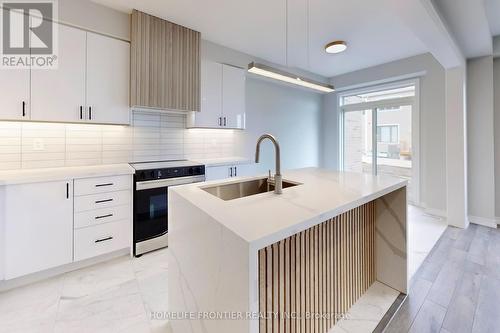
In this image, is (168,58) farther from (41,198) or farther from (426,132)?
(426,132)

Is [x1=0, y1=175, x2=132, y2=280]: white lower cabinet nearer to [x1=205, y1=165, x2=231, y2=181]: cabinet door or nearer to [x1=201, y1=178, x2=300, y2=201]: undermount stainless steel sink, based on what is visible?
[x1=205, y1=165, x2=231, y2=181]: cabinet door

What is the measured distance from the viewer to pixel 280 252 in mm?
1232

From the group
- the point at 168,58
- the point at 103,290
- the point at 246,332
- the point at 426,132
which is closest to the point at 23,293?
the point at 103,290

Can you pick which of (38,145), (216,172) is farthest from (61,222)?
(216,172)

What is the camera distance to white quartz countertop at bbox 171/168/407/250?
0.88 metres

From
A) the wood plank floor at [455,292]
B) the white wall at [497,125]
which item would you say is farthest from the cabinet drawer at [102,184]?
the white wall at [497,125]

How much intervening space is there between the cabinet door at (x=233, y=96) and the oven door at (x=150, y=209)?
4.42ft

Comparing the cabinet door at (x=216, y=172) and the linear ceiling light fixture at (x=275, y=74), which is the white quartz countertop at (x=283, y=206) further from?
the cabinet door at (x=216, y=172)

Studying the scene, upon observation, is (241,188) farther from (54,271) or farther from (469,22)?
(469,22)

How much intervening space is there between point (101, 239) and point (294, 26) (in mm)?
3440

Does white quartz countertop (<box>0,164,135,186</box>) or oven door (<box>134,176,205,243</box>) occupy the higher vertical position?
white quartz countertop (<box>0,164,135,186</box>)

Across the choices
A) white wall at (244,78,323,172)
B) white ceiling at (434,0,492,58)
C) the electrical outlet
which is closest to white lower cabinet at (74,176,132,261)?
the electrical outlet

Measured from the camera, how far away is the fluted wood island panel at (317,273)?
121 cm

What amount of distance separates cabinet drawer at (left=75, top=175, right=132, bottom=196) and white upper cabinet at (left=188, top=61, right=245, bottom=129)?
1210 mm
